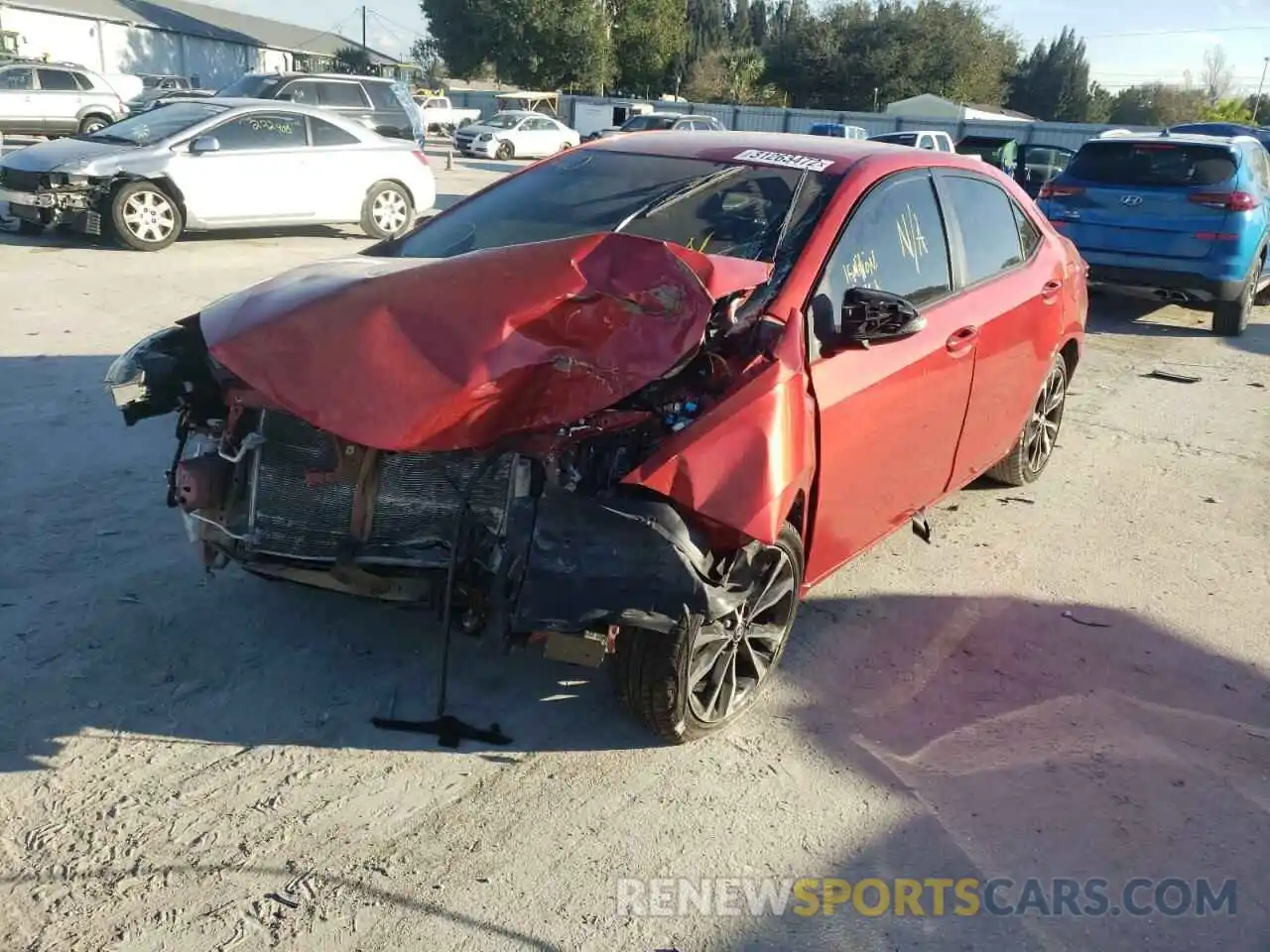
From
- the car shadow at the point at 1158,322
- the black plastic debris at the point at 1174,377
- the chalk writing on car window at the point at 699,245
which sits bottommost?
the black plastic debris at the point at 1174,377

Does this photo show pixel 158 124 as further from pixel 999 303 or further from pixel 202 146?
pixel 999 303

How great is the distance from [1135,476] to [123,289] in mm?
8143

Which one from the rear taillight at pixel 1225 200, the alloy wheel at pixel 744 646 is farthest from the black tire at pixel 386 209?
the alloy wheel at pixel 744 646

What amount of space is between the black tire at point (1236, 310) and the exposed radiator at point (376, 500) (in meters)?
9.22

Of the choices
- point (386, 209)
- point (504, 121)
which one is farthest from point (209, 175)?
point (504, 121)

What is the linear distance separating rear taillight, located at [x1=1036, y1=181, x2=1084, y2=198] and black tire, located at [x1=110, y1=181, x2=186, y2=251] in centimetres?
892

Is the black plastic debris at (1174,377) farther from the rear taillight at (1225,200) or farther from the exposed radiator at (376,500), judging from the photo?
the exposed radiator at (376,500)

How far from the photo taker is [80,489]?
4.91 m

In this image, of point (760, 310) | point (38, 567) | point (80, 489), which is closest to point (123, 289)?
point (80, 489)

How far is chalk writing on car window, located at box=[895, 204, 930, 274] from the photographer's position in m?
4.11

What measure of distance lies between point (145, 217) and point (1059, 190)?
9.26 m

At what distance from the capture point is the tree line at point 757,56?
5075cm

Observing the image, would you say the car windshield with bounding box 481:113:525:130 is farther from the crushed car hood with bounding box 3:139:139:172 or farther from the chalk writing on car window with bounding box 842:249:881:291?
the chalk writing on car window with bounding box 842:249:881:291

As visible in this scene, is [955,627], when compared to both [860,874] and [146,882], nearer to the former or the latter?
[860,874]
